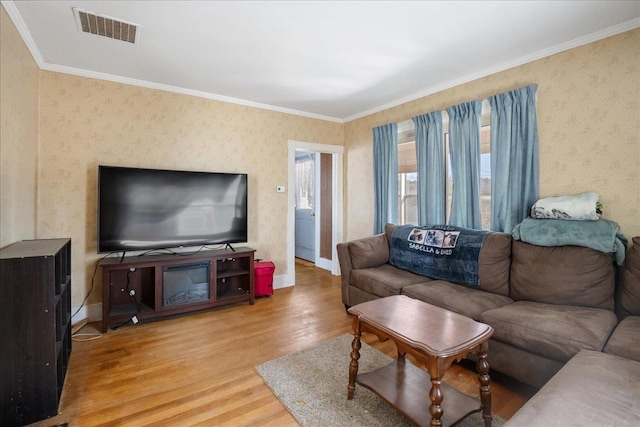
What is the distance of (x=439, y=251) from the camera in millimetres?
2936

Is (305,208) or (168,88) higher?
(168,88)

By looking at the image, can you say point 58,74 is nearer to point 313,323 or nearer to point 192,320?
point 192,320

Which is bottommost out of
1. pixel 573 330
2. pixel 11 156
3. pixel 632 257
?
pixel 573 330

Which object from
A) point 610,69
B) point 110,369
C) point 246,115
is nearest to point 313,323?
point 110,369

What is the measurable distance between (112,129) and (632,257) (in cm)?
451

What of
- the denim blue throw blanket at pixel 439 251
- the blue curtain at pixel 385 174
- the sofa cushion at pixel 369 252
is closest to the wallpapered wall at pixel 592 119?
the denim blue throw blanket at pixel 439 251

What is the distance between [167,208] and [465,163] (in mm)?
3129

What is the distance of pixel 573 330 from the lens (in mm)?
1762

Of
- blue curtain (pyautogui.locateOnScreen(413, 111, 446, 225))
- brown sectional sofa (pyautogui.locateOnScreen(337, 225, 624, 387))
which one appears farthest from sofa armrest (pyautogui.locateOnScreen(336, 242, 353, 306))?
blue curtain (pyautogui.locateOnScreen(413, 111, 446, 225))

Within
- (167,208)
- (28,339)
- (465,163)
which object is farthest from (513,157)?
(28,339)

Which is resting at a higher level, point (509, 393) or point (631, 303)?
point (631, 303)

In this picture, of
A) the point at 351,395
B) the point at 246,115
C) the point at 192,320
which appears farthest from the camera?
the point at 246,115

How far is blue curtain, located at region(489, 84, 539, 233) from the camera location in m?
Answer: 2.68

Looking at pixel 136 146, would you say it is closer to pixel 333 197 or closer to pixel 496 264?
pixel 333 197
